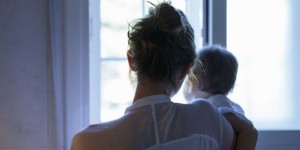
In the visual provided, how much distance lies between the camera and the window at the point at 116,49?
1501 millimetres

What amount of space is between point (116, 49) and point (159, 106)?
0.72 metres

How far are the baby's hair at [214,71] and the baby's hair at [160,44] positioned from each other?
11.9 inches

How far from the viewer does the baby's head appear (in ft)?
3.85

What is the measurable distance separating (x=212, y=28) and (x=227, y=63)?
0.33m

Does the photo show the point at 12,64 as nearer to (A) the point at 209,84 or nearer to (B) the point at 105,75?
(B) the point at 105,75

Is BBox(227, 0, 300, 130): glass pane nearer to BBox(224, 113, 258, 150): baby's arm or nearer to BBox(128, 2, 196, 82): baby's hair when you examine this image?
BBox(224, 113, 258, 150): baby's arm

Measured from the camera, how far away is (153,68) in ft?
2.77

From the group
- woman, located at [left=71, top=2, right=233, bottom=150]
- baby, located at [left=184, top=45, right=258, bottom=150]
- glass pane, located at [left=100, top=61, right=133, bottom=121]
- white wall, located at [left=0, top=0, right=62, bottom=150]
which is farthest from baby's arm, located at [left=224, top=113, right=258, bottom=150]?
white wall, located at [left=0, top=0, right=62, bottom=150]

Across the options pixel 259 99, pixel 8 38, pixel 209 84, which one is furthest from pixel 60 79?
pixel 259 99

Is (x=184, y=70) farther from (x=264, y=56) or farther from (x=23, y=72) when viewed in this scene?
(x=264, y=56)

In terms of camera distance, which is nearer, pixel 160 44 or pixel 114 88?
pixel 160 44

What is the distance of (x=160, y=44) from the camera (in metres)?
0.84

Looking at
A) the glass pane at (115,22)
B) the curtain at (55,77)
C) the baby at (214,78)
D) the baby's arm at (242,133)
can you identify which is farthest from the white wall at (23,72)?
the baby's arm at (242,133)

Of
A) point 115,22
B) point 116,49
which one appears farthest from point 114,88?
point 115,22
